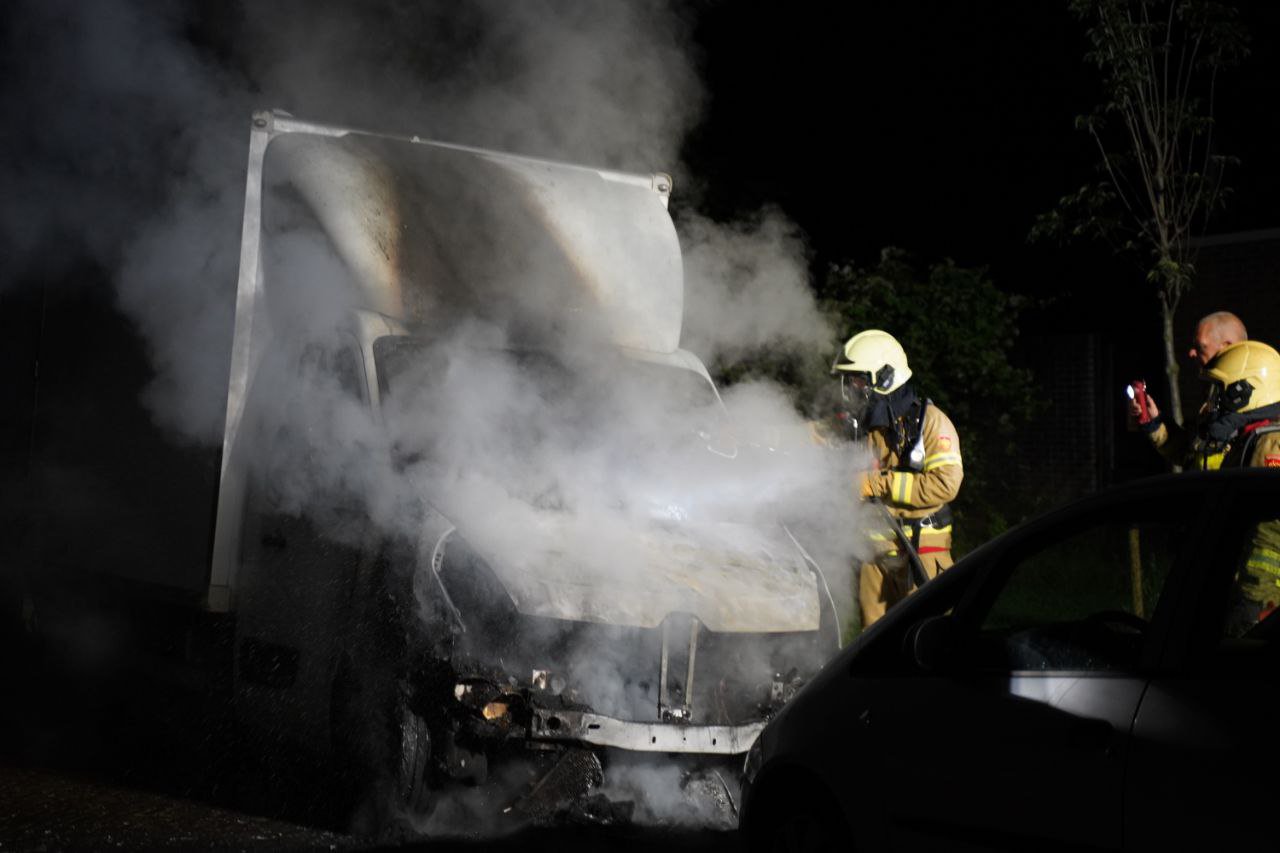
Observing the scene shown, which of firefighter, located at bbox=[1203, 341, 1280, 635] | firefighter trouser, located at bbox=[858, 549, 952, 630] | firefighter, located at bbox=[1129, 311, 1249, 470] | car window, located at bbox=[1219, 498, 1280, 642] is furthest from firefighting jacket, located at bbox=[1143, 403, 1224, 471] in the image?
car window, located at bbox=[1219, 498, 1280, 642]

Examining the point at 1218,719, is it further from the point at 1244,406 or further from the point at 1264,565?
the point at 1244,406

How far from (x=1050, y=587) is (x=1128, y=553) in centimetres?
165

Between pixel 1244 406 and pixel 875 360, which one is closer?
pixel 1244 406

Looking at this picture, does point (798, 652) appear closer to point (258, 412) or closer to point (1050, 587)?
point (1050, 587)

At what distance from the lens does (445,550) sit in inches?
222

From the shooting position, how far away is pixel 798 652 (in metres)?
6.00

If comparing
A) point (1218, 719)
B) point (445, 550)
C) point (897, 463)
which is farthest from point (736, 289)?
point (1218, 719)

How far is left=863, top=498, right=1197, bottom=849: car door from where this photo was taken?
3.26 meters

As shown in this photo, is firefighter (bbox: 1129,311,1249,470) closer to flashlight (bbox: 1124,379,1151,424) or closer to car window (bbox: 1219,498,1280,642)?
flashlight (bbox: 1124,379,1151,424)

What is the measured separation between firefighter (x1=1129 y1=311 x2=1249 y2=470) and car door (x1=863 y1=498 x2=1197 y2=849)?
2535 mm

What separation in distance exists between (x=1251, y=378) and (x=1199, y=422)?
13.7 inches

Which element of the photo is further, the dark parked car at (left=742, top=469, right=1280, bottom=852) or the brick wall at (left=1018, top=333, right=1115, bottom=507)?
the brick wall at (left=1018, top=333, right=1115, bottom=507)

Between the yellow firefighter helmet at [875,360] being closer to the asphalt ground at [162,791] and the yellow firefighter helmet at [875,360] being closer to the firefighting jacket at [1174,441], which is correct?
the firefighting jacket at [1174,441]

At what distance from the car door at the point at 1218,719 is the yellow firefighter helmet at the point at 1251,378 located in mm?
3035
